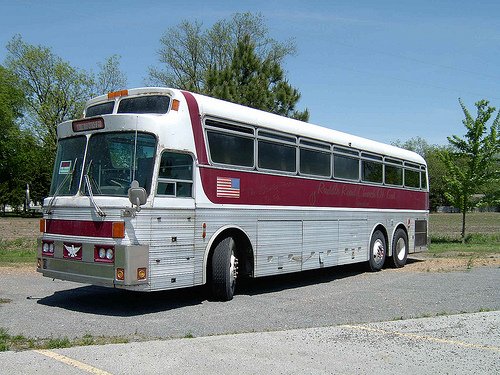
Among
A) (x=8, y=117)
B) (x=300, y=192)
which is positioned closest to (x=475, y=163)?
(x=300, y=192)

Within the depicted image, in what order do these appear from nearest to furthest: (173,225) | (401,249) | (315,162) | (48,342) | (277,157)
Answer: (48,342) < (173,225) < (277,157) < (315,162) < (401,249)

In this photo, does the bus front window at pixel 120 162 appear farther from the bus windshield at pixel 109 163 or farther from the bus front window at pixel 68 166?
the bus front window at pixel 68 166

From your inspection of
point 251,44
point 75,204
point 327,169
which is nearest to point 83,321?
point 75,204

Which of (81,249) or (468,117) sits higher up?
(468,117)

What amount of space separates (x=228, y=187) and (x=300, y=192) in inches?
96.9

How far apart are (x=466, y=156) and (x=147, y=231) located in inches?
843

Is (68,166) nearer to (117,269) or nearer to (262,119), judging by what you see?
(117,269)

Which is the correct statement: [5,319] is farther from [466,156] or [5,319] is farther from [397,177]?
[466,156]

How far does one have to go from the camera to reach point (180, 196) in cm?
938

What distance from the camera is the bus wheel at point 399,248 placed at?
55.1 ft

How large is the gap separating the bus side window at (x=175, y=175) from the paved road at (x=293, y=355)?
2.74m

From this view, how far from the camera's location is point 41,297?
417 inches

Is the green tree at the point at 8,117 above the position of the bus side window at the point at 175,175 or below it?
above

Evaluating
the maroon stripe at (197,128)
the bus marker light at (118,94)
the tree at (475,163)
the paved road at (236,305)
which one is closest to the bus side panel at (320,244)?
the paved road at (236,305)
